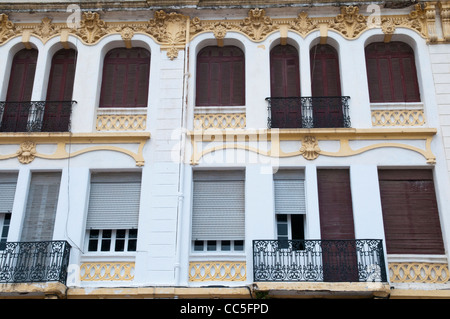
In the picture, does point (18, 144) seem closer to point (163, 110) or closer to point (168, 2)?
point (163, 110)

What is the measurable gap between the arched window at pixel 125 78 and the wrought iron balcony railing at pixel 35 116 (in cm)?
101

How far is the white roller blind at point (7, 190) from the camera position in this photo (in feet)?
44.0

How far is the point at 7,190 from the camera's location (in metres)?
13.6

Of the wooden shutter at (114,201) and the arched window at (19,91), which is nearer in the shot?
the wooden shutter at (114,201)

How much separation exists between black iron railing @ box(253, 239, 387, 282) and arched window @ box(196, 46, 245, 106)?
154 inches

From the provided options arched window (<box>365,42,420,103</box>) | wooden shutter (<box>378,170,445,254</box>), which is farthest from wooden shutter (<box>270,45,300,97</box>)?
wooden shutter (<box>378,170,445,254</box>)

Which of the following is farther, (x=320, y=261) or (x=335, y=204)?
(x=335, y=204)

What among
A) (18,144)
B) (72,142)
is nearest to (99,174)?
(72,142)

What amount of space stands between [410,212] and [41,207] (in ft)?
27.6

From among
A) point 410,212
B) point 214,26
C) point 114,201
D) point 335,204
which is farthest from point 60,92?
point 410,212

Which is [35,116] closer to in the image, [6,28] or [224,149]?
[6,28]

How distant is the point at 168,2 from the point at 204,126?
11.5 feet

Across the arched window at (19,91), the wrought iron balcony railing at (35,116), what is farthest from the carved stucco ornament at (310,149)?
the arched window at (19,91)

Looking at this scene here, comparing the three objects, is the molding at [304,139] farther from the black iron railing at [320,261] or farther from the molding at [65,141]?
the black iron railing at [320,261]
